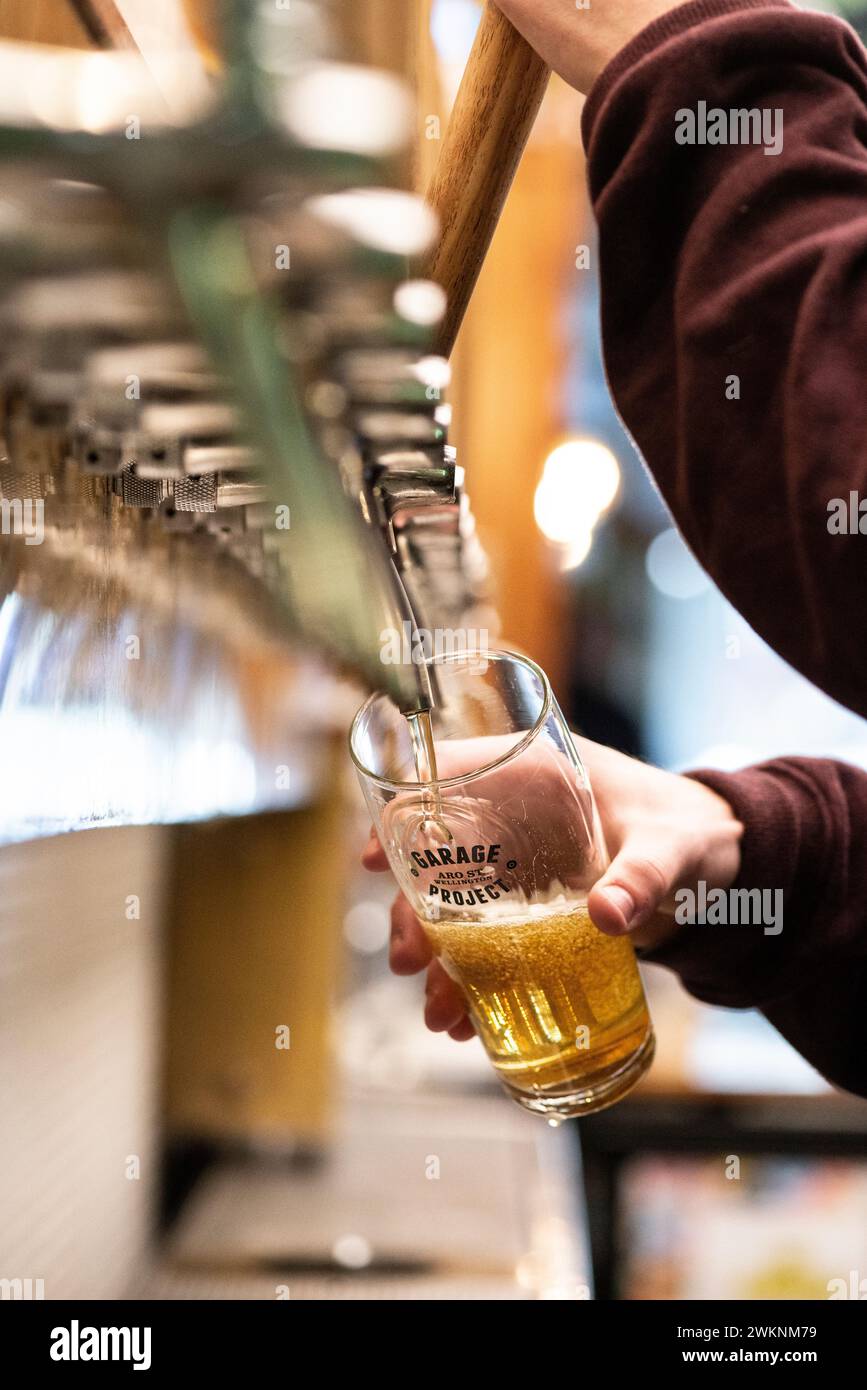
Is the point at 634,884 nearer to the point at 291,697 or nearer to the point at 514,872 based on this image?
the point at 514,872

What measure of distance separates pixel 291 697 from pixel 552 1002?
144cm

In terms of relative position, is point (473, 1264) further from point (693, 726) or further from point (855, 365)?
point (693, 726)

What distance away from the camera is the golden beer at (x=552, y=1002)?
76 cm

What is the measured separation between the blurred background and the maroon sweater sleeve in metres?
0.13

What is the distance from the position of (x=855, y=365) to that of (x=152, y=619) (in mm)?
624

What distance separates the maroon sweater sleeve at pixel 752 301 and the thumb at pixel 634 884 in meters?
0.20

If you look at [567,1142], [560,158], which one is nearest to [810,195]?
[567,1142]

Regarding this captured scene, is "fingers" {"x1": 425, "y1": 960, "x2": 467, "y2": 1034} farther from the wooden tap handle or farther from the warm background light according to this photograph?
the warm background light

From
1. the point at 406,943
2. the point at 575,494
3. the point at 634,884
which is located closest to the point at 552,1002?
the point at 634,884

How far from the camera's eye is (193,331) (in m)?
0.33

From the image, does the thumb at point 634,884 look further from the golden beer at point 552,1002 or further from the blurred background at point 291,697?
the blurred background at point 291,697

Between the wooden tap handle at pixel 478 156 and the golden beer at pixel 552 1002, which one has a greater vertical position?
the wooden tap handle at pixel 478 156
